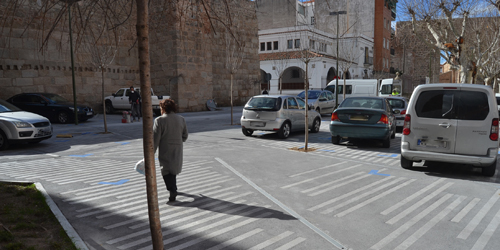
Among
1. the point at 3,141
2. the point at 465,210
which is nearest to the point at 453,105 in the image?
the point at 465,210

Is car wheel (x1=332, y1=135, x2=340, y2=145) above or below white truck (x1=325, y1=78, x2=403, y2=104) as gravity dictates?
below

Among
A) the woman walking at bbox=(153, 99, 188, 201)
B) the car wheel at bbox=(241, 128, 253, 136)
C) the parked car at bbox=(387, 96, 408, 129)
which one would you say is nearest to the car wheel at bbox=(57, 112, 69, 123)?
the car wheel at bbox=(241, 128, 253, 136)

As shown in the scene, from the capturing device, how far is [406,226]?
468 centimetres

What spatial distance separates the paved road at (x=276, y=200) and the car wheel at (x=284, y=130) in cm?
232

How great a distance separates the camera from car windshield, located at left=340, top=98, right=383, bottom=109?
37.9 feet

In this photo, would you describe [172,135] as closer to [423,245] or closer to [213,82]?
[423,245]

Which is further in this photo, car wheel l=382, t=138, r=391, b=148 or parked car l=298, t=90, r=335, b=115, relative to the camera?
parked car l=298, t=90, r=335, b=115

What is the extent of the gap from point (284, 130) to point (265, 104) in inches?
45.3

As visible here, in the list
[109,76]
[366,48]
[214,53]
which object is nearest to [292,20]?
[366,48]

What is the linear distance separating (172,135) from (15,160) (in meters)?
5.78

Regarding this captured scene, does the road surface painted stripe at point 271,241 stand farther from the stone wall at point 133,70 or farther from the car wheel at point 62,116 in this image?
the car wheel at point 62,116

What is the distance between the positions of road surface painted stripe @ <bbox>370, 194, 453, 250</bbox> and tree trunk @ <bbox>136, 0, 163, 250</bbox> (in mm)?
2449

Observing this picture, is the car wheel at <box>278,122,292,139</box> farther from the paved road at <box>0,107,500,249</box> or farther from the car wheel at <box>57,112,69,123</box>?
the car wheel at <box>57,112,69,123</box>

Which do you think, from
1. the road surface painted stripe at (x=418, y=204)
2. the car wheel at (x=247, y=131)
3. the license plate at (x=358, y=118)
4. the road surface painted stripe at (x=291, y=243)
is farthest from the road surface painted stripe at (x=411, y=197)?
the car wheel at (x=247, y=131)
